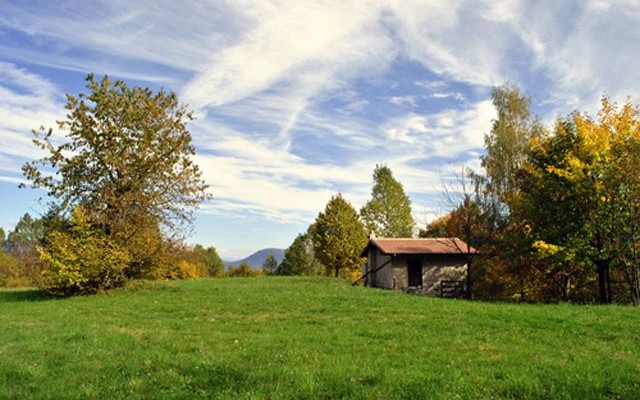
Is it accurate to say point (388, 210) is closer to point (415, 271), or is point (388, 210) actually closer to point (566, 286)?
point (415, 271)

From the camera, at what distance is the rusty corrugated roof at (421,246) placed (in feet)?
127

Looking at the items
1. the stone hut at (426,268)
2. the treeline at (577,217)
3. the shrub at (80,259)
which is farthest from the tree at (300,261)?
the shrub at (80,259)

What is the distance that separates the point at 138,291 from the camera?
30.3 meters

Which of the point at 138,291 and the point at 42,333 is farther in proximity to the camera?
the point at 138,291

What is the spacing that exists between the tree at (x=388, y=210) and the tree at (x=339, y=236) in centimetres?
688

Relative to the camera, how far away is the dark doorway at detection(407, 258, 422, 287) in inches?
1554

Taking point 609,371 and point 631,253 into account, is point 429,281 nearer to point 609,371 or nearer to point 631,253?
point 631,253

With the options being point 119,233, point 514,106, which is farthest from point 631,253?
point 119,233

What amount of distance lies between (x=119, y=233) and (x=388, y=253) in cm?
2047

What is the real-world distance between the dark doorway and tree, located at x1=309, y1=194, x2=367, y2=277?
17458 mm

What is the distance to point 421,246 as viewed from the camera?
4041 cm

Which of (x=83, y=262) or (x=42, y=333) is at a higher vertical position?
(x=83, y=262)

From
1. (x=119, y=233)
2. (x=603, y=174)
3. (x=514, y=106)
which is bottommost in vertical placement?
(x=119, y=233)

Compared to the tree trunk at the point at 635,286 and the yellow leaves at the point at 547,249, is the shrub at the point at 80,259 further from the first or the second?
the tree trunk at the point at 635,286
